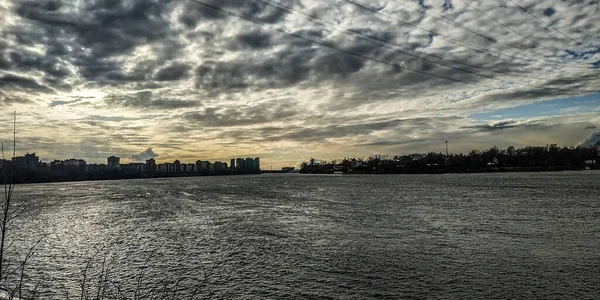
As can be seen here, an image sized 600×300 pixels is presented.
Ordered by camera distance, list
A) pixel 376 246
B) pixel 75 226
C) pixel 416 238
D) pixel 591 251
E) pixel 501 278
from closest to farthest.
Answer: pixel 501 278, pixel 591 251, pixel 376 246, pixel 416 238, pixel 75 226

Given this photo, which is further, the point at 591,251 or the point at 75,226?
the point at 75,226

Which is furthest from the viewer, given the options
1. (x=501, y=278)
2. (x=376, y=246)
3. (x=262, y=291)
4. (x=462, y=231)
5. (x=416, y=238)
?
(x=462, y=231)

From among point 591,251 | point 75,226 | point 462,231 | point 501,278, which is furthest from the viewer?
point 75,226

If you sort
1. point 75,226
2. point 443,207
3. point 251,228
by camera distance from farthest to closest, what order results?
point 443,207 < point 75,226 < point 251,228

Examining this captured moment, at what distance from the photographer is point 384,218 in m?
45.2

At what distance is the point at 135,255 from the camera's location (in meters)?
28.4

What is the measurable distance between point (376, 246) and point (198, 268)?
12.9 m

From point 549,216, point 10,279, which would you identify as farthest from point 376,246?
point 549,216

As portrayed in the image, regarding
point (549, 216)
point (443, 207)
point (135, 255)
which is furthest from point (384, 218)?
point (135, 255)

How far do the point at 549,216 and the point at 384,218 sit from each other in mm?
18805

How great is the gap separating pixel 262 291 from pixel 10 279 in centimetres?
1509

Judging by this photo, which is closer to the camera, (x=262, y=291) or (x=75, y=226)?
(x=262, y=291)

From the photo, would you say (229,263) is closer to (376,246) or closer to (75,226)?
(376,246)

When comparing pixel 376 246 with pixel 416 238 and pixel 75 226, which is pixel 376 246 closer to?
pixel 416 238
